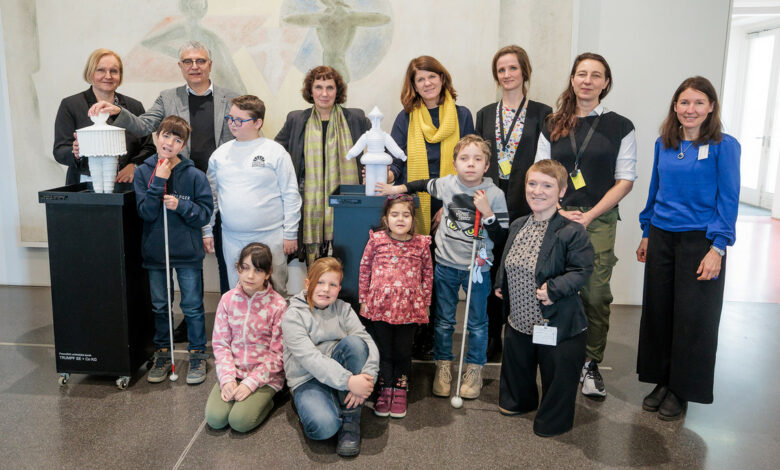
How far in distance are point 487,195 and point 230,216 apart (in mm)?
1389

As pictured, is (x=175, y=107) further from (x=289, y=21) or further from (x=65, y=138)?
(x=289, y=21)

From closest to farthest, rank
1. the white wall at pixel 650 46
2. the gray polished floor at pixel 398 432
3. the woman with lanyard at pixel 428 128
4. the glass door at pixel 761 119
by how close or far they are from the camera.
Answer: the gray polished floor at pixel 398 432, the woman with lanyard at pixel 428 128, the white wall at pixel 650 46, the glass door at pixel 761 119

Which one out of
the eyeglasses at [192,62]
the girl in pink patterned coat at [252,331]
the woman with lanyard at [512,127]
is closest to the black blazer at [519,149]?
the woman with lanyard at [512,127]

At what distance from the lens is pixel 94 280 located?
3070 mm

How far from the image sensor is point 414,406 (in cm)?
300

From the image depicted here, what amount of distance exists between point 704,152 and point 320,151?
2.03m

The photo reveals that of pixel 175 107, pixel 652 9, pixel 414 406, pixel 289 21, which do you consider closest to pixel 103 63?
pixel 175 107

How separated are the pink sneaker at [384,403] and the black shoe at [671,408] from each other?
1.32m

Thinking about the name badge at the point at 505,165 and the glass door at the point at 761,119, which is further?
the glass door at the point at 761,119

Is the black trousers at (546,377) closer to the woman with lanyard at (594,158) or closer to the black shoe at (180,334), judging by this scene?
the woman with lanyard at (594,158)

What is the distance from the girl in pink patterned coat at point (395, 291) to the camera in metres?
2.87

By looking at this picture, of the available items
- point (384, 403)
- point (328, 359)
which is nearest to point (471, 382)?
point (384, 403)

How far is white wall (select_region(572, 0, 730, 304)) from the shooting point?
427 cm

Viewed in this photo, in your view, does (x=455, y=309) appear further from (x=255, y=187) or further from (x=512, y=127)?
(x=255, y=187)
